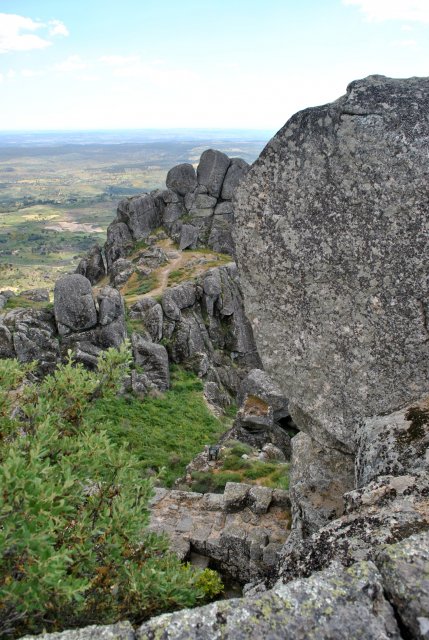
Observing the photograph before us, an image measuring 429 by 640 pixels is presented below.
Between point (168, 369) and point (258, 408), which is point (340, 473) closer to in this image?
point (258, 408)

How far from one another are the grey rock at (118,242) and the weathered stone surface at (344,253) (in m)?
49.5

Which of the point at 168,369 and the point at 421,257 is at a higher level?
the point at 421,257

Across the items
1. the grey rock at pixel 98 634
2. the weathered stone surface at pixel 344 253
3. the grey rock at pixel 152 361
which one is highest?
the weathered stone surface at pixel 344 253

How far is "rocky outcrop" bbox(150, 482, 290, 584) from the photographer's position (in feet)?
47.0

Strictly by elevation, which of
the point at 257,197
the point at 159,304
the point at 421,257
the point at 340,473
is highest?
the point at 257,197

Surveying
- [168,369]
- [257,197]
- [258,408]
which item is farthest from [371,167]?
[168,369]

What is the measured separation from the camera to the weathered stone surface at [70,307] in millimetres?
33250

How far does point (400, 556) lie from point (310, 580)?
39.5 inches

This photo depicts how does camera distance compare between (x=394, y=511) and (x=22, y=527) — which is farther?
(x=394, y=511)

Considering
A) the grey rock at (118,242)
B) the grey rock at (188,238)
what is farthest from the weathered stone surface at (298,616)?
the grey rock at (118,242)

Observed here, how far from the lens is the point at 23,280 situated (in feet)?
478

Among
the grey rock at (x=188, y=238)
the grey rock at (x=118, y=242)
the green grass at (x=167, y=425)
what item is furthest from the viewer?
the grey rock at (x=118, y=242)

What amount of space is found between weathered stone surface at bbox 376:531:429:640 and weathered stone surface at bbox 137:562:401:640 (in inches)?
4.5

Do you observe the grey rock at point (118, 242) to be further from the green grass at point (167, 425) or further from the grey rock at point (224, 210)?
the green grass at point (167, 425)
